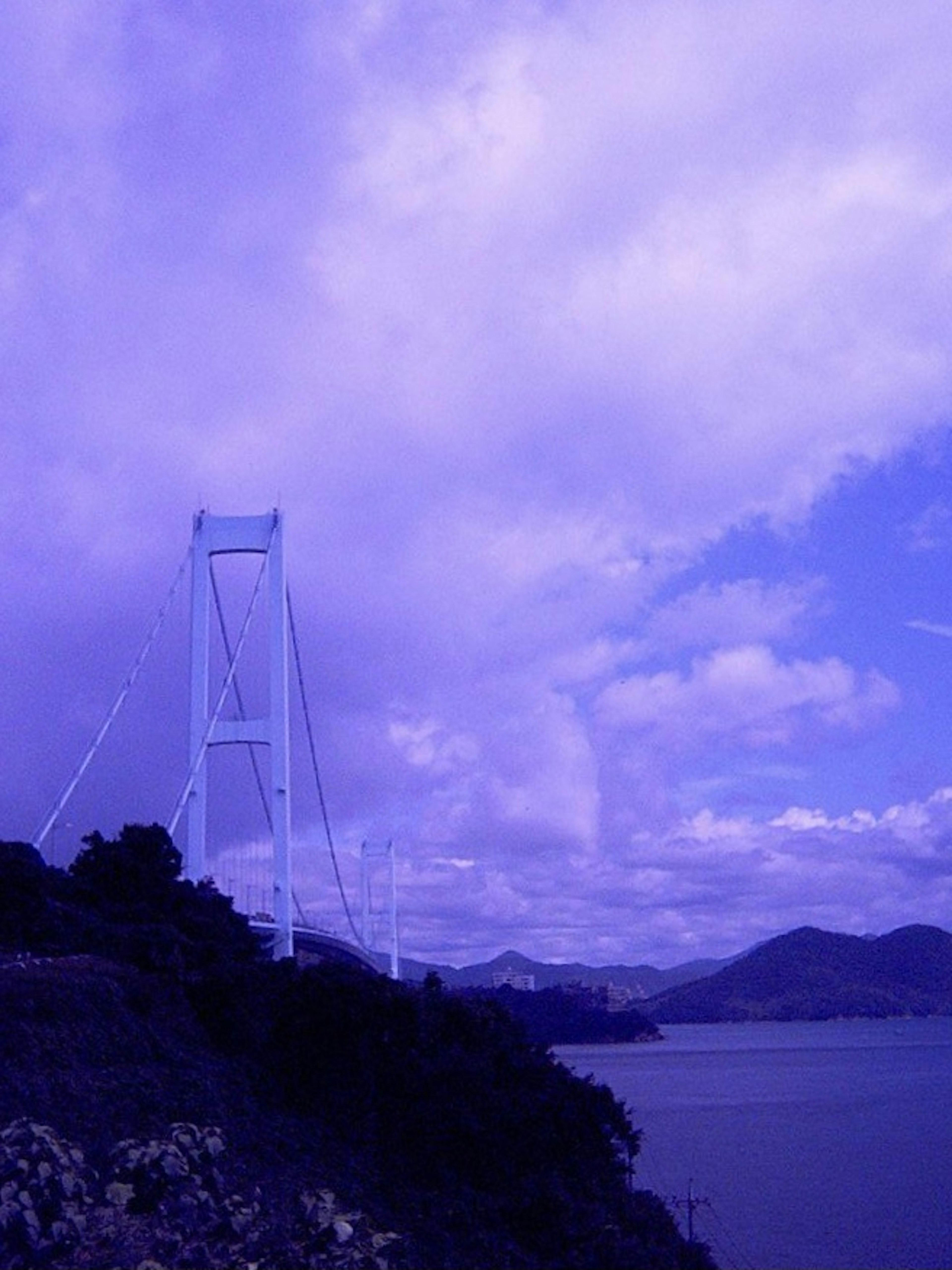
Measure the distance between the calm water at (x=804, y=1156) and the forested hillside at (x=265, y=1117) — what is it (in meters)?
8.65

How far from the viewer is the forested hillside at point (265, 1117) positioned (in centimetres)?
938

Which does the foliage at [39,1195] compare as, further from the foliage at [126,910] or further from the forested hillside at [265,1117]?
the foliage at [126,910]

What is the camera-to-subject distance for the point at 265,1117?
12227mm

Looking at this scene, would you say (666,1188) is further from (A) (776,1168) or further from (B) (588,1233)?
(B) (588,1233)

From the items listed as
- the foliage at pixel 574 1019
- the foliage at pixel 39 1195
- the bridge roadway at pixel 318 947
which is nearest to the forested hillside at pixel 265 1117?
the foliage at pixel 39 1195

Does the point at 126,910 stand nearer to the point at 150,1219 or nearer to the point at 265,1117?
the point at 265,1117

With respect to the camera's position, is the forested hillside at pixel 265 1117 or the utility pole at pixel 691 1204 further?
the utility pole at pixel 691 1204

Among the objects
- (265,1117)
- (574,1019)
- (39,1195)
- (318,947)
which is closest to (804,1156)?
(318,947)

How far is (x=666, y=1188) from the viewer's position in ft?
92.3

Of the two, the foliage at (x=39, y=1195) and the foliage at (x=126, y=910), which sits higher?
the foliage at (x=126, y=910)

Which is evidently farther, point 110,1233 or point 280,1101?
point 280,1101

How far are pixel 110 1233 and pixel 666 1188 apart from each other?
21023 millimetres

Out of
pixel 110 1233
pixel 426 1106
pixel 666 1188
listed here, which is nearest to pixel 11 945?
pixel 426 1106

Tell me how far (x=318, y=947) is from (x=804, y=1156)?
13255 mm
